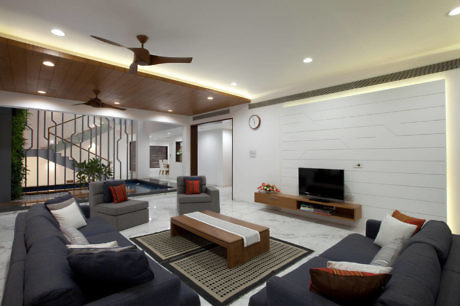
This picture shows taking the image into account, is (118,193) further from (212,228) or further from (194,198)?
(212,228)

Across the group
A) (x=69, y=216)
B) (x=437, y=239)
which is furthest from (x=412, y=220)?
(x=69, y=216)

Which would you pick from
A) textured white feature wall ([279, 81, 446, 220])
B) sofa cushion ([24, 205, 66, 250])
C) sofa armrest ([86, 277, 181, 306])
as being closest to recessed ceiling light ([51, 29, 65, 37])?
sofa cushion ([24, 205, 66, 250])

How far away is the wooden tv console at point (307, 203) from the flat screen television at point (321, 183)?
0.16 metres

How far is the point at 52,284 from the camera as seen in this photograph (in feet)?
3.49

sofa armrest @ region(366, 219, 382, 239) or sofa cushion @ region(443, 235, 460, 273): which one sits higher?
sofa cushion @ region(443, 235, 460, 273)

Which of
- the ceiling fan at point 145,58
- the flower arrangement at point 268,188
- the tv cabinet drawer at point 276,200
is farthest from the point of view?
the flower arrangement at point 268,188

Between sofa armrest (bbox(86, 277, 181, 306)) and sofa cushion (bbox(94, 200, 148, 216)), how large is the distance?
2941 millimetres

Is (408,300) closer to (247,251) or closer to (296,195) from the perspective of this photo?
(247,251)

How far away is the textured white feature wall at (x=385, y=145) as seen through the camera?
134 inches

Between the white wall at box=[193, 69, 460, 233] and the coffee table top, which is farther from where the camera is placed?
the white wall at box=[193, 69, 460, 233]

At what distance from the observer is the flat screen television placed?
13.9 ft

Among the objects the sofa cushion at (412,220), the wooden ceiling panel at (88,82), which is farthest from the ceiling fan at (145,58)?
the sofa cushion at (412,220)

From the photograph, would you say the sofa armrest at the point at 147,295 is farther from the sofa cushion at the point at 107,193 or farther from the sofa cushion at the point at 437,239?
the sofa cushion at the point at 107,193

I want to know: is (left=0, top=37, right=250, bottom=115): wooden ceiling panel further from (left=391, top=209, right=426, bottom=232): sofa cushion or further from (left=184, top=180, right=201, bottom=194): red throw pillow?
(left=391, top=209, right=426, bottom=232): sofa cushion
